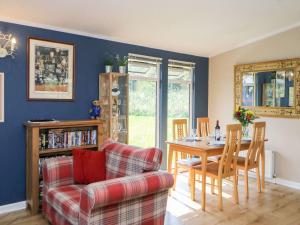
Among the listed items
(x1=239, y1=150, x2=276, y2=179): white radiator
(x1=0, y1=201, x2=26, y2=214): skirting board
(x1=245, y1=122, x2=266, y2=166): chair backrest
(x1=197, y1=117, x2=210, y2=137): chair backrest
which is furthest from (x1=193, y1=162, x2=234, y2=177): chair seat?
(x1=0, y1=201, x2=26, y2=214): skirting board

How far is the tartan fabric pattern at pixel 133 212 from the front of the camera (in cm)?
220

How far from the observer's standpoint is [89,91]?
4145 millimetres

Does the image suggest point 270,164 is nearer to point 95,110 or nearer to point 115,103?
point 115,103

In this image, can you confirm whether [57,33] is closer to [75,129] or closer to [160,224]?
[75,129]

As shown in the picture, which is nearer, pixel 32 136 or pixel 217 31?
pixel 32 136

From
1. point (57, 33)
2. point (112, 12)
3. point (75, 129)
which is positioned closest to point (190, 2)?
point (112, 12)

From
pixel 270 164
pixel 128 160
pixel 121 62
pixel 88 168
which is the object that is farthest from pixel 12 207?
pixel 270 164

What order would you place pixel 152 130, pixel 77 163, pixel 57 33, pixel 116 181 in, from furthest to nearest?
pixel 152 130
pixel 57 33
pixel 77 163
pixel 116 181

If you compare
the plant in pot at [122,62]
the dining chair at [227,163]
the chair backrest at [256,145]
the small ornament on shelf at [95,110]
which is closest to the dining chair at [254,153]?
the chair backrest at [256,145]

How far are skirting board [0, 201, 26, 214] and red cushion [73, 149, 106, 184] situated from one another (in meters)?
1.02

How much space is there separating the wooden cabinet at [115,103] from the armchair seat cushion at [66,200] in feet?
4.13

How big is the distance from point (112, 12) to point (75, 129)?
160 cm

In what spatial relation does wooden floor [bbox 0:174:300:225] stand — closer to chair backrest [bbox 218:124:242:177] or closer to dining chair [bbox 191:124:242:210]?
dining chair [bbox 191:124:242:210]

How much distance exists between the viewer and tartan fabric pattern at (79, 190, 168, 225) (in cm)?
220
